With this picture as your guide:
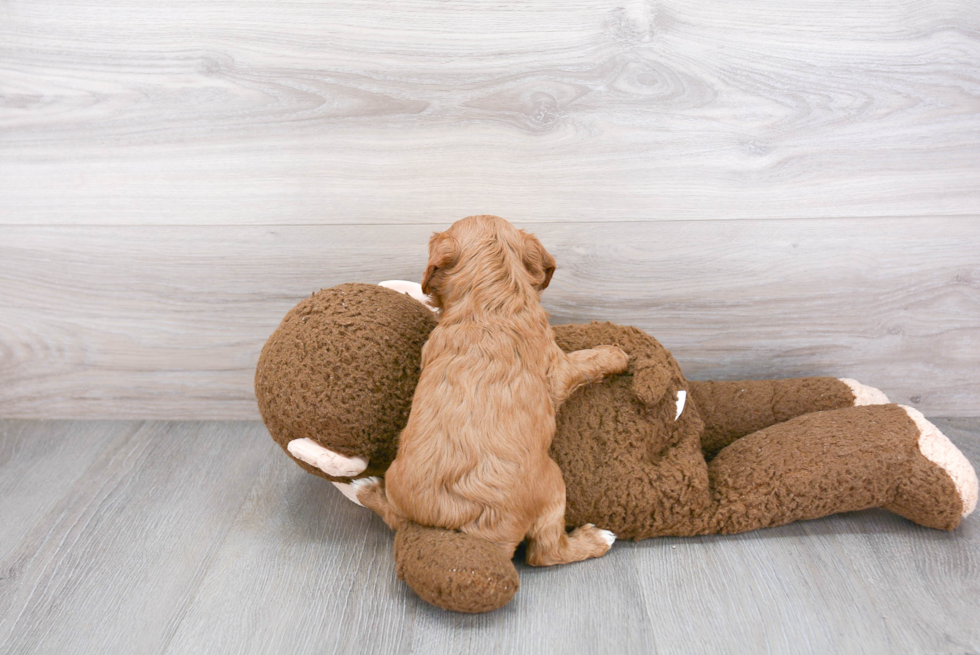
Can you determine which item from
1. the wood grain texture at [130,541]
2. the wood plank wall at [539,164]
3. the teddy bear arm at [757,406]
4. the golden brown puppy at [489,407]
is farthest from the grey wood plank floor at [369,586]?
the wood plank wall at [539,164]

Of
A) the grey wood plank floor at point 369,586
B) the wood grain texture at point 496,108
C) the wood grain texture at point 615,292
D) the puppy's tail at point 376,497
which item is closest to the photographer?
the grey wood plank floor at point 369,586

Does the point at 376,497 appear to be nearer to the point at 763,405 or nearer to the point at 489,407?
the point at 489,407

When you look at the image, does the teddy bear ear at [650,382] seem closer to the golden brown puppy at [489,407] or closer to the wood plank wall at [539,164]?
the golden brown puppy at [489,407]

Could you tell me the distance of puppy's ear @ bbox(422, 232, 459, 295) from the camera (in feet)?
3.53

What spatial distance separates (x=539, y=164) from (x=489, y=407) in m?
0.58

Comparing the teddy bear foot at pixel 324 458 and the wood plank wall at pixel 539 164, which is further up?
the wood plank wall at pixel 539 164

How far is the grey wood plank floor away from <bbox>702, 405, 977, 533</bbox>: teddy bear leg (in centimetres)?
5

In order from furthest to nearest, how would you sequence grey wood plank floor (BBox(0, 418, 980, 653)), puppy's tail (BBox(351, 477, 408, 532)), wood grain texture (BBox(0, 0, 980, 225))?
wood grain texture (BBox(0, 0, 980, 225)), puppy's tail (BBox(351, 477, 408, 532)), grey wood plank floor (BBox(0, 418, 980, 653))

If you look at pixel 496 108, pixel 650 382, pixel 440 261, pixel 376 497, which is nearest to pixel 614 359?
pixel 650 382

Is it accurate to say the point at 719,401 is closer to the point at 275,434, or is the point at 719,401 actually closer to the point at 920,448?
the point at 920,448

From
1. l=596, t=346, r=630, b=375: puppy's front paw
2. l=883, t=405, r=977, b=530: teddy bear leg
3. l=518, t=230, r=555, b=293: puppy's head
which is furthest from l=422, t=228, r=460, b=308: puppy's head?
l=883, t=405, r=977, b=530: teddy bear leg

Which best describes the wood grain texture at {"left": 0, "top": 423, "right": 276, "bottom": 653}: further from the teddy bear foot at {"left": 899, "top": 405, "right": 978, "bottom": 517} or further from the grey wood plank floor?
the teddy bear foot at {"left": 899, "top": 405, "right": 978, "bottom": 517}

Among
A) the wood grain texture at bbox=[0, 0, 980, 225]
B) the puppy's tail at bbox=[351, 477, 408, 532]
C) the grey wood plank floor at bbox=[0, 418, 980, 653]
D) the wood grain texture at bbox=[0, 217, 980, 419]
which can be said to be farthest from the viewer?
the wood grain texture at bbox=[0, 217, 980, 419]

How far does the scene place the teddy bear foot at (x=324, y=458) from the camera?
3.69ft
